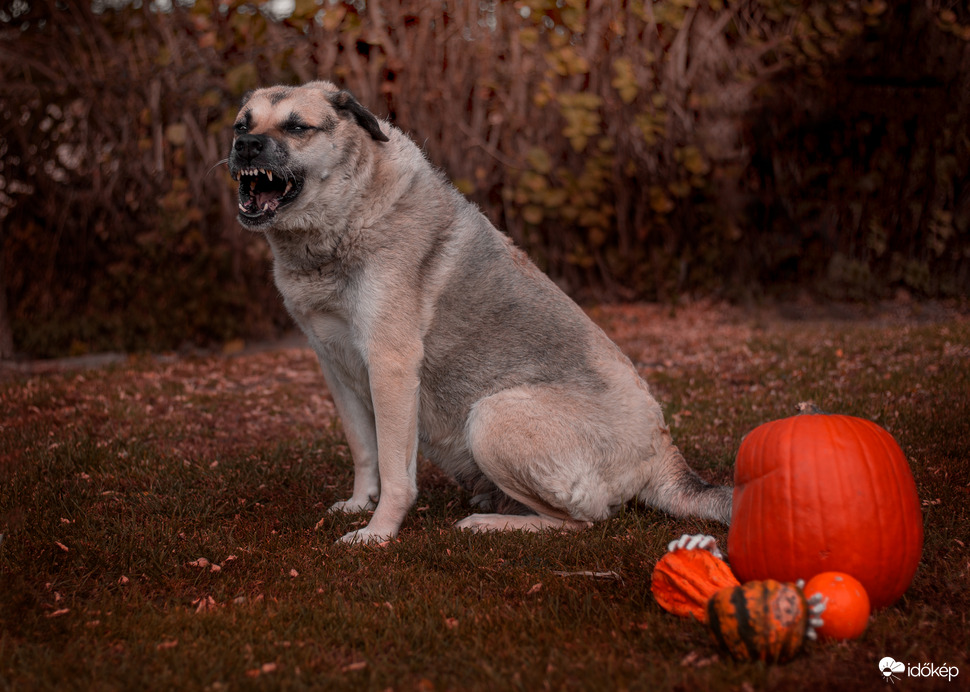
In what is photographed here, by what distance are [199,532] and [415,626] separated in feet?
4.59

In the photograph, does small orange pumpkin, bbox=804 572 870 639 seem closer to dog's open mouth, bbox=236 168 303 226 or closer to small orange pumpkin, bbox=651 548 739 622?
small orange pumpkin, bbox=651 548 739 622

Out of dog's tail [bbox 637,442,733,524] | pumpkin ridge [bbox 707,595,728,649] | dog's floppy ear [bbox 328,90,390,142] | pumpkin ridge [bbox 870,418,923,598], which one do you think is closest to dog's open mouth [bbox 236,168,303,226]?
dog's floppy ear [bbox 328,90,390,142]

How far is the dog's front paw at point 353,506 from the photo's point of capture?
4074 mm

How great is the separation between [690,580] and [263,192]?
8.39 ft

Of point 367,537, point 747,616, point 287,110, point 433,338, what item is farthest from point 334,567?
point 287,110

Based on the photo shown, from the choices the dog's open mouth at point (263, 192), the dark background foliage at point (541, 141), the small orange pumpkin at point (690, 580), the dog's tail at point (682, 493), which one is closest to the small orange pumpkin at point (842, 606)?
the small orange pumpkin at point (690, 580)

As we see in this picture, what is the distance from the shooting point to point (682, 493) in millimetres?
3709

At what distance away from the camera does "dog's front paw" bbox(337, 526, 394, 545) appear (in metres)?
3.59

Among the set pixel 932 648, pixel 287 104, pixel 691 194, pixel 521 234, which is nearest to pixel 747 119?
pixel 691 194

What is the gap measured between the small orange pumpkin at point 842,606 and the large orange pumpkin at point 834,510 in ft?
0.59

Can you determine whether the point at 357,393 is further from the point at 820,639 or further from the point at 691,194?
the point at 691,194

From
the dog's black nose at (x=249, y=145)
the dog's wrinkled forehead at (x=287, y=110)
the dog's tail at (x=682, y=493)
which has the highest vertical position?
the dog's wrinkled forehead at (x=287, y=110)

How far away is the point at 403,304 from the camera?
3697mm

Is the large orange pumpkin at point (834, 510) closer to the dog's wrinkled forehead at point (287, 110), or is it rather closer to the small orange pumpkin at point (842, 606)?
the small orange pumpkin at point (842, 606)
